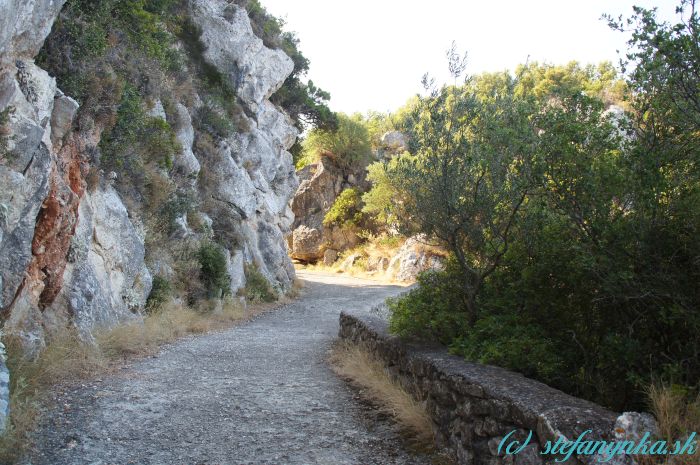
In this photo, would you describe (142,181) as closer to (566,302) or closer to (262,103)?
(566,302)

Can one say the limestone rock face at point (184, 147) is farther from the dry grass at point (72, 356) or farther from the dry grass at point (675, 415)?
the dry grass at point (675, 415)

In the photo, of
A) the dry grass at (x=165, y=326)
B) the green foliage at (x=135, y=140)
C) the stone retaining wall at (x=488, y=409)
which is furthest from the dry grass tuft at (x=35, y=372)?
the green foliage at (x=135, y=140)

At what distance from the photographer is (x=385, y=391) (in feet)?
20.3

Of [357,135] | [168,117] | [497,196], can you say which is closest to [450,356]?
[497,196]

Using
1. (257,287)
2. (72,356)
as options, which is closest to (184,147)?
(257,287)

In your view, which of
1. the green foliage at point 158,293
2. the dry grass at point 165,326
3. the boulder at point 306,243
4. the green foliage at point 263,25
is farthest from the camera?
the boulder at point 306,243

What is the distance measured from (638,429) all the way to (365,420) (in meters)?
3.13

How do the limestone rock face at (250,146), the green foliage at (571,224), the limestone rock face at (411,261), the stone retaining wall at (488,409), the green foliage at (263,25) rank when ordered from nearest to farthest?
the stone retaining wall at (488,409), the green foliage at (571,224), the limestone rock face at (250,146), the green foliage at (263,25), the limestone rock face at (411,261)

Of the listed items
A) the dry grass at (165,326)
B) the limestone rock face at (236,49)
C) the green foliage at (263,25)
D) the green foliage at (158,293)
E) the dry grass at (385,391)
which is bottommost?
the dry grass at (165,326)

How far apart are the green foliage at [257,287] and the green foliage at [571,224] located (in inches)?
413

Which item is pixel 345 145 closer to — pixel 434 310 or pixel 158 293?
pixel 158 293

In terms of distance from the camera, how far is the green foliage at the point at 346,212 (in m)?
36.5

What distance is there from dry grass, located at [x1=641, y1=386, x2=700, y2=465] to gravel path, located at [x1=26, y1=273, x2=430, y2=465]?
2.00 metres

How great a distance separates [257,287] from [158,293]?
5.87 meters
